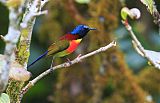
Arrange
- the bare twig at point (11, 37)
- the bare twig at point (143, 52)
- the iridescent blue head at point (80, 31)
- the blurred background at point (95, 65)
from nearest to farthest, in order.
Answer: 1. the bare twig at point (11, 37)
2. the bare twig at point (143, 52)
3. the iridescent blue head at point (80, 31)
4. the blurred background at point (95, 65)

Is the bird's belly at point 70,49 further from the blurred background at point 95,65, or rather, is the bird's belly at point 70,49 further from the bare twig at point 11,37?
the blurred background at point 95,65

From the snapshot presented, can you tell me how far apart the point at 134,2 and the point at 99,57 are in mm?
875

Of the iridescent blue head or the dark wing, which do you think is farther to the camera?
the iridescent blue head

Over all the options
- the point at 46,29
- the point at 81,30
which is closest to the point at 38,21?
the point at 46,29

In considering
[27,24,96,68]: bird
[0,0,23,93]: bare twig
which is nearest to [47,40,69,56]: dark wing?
[27,24,96,68]: bird

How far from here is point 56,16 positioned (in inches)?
120

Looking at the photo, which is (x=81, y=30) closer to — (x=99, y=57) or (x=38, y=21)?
(x=99, y=57)

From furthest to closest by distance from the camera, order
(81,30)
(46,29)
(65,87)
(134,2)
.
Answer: (134,2) < (46,29) < (65,87) < (81,30)

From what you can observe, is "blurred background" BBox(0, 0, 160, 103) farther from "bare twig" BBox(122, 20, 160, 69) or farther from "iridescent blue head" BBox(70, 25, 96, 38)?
"bare twig" BBox(122, 20, 160, 69)

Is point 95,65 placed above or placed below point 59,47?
below

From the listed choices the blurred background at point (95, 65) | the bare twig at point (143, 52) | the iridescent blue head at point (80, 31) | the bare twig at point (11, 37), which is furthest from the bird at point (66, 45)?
the blurred background at point (95, 65)

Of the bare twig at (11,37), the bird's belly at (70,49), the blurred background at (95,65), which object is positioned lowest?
the blurred background at (95,65)

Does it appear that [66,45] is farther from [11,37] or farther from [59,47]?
[11,37]

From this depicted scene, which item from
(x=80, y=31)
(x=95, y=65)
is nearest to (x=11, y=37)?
(x=80, y=31)
